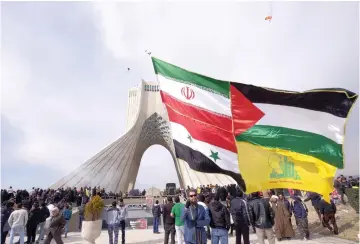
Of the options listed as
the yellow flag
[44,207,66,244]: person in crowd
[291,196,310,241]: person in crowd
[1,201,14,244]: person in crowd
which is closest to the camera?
the yellow flag

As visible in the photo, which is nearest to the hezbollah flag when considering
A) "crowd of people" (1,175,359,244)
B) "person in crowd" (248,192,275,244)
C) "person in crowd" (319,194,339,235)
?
"person in crowd" (248,192,275,244)

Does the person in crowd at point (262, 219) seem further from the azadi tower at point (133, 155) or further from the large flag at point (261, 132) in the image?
the azadi tower at point (133, 155)

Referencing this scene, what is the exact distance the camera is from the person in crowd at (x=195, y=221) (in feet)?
15.0

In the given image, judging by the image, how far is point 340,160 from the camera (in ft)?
17.4

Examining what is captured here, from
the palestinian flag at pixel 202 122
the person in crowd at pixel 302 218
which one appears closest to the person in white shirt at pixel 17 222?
the palestinian flag at pixel 202 122

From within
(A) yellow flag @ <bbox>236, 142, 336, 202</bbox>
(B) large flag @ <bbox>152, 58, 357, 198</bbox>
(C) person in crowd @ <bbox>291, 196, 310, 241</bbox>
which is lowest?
(C) person in crowd @ <bbox>291, 196, 310, 241</bbox>

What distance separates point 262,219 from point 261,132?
1.56m

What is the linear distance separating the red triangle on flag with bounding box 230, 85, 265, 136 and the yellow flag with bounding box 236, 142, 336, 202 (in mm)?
380

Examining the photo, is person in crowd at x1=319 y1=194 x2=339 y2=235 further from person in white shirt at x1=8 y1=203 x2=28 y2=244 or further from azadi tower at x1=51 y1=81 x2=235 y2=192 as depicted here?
azadi tower at x1=51 y1=81 x2=235 y2=192

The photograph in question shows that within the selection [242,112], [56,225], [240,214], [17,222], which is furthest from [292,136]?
[17,222]

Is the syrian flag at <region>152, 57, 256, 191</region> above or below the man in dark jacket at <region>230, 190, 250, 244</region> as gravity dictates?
above

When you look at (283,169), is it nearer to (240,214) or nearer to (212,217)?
(240,214)

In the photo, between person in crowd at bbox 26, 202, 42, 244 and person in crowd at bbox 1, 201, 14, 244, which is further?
person in crowd at bbox 26, 202, 42, 244

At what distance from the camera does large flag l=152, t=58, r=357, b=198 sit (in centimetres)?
522
